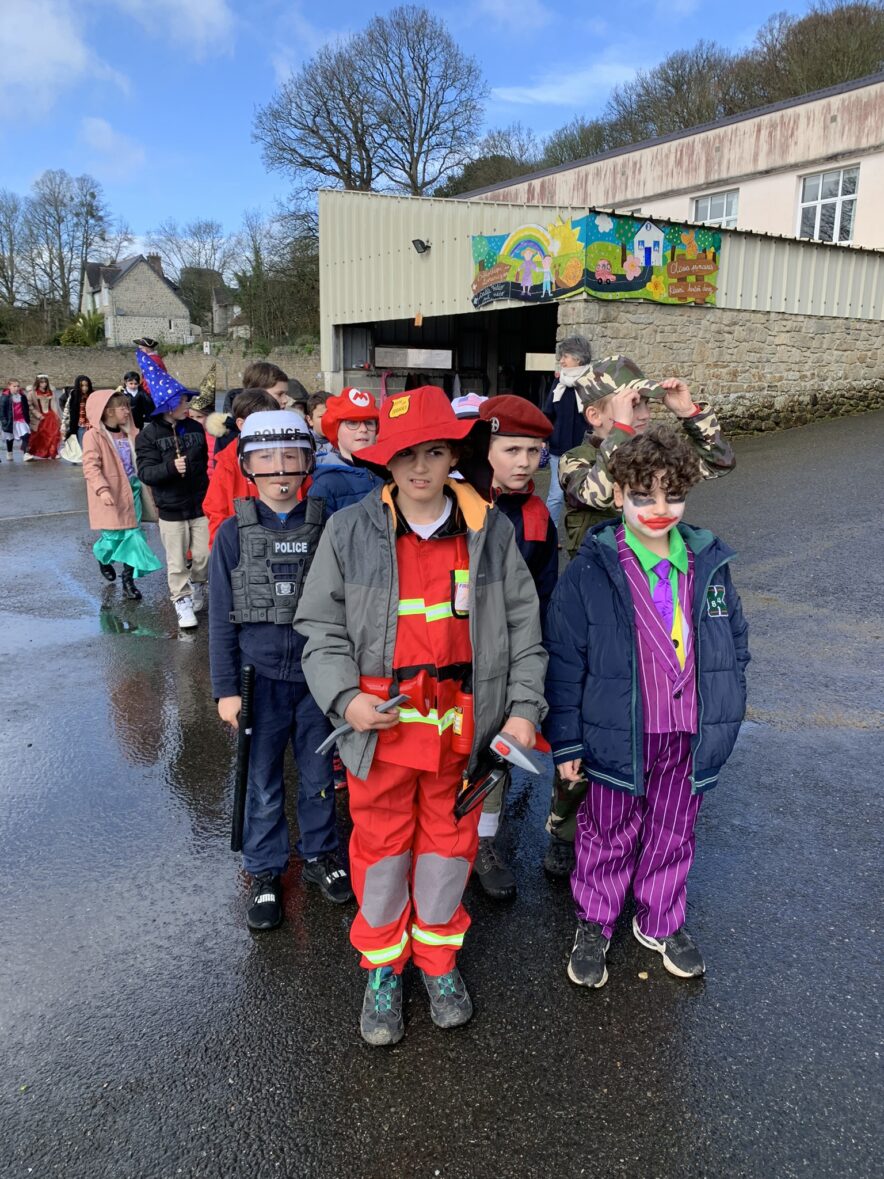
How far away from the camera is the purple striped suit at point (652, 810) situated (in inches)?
98.3

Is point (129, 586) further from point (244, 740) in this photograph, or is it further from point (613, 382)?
point (613, 382)

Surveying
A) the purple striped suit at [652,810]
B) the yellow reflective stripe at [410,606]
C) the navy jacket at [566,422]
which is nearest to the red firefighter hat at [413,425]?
the yellow reflective stripe at [410,606]

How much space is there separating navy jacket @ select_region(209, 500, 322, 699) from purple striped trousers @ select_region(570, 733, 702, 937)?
1149 millimetres

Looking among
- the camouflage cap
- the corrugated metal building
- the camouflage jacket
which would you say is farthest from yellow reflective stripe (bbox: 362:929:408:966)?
the corrugated metal building

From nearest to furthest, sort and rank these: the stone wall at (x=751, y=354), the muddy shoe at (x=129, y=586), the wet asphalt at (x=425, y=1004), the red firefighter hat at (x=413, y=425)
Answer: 1. the wet asphalt at (x=425, y=1004)
2. the red firefighter hat at (x=413, y=425)
3. the muddy shoe at (x=129, y=586)
4. the stone wall at (x=751, y=354)

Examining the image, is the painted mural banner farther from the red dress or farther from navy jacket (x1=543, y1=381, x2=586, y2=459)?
the red dress

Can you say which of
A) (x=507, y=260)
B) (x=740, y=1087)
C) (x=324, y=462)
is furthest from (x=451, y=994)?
(x=507, y=260)

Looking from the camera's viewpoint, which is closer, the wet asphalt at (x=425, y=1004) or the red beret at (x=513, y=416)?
the wet asphalt at (x=425, y=1004)

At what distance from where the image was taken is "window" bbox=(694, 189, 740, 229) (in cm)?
1939

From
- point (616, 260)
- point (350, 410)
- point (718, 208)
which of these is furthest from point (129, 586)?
point (718, 208)

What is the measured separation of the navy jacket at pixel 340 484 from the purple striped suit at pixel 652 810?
1.35m

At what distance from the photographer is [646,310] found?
13.0 meters

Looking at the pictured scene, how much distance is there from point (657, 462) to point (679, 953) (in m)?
1.58

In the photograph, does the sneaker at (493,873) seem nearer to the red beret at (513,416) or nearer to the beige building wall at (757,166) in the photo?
the red beret at (513,416)
